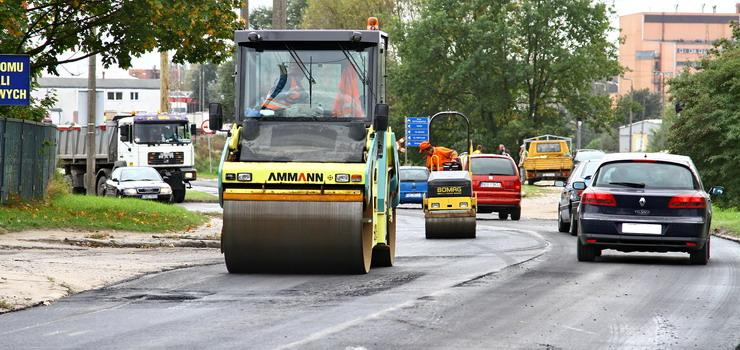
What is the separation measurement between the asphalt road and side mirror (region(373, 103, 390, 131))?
190 centimetres

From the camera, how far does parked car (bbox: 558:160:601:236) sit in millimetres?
28256

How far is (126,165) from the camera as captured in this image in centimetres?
5184

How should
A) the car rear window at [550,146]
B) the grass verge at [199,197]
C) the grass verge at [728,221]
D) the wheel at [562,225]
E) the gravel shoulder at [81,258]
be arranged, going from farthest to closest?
the car rear window at [550,146] < the grass verge at [199,197] < the grass verge at [728,221] < the wheel at [562,225] < the gravel shoulder at [81,258]

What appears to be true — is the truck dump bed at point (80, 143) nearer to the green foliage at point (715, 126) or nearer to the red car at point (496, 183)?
the red car at point (496, 183)

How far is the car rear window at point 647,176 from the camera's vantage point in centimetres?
2041

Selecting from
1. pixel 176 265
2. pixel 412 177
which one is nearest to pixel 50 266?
pixel 176 265

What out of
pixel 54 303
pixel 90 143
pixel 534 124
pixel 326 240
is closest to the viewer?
pixel 54 303

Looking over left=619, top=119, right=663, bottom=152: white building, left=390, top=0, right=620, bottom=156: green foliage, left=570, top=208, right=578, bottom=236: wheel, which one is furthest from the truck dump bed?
left=619, top=119, right=663, bottom=152: white building

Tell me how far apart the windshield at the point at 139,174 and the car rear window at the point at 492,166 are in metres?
13.7

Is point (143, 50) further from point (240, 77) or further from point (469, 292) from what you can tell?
point (469, 292)

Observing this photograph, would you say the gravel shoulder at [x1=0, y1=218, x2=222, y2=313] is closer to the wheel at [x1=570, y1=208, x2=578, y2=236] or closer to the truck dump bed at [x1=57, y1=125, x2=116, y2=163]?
the wheel at [x1=570, y1=208, x2=578, y2=236]

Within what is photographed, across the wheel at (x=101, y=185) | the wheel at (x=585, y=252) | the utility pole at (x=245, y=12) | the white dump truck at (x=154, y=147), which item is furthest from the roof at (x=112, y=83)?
the wheel at (x=585, y=252)

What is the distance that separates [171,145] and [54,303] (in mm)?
37757

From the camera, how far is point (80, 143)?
55531mm
